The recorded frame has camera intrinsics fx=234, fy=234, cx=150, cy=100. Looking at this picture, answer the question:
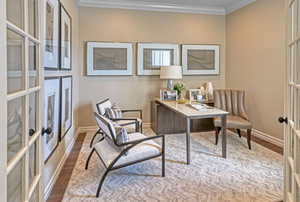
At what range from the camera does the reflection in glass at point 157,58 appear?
17.2ft

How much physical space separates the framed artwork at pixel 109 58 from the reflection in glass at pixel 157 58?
362mm

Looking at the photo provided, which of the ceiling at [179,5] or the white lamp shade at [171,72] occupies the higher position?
the ceiling at [179,5]

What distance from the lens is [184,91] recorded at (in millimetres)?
5387

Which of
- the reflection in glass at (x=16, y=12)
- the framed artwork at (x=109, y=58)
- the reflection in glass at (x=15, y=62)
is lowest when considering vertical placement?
the reflection in glass at (x=15, y=62)

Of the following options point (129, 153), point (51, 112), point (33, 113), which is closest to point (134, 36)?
point (51, 112)

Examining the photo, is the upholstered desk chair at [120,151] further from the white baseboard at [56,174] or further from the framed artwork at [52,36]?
the framed artwork at [52,36]

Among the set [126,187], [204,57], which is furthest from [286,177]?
[204,57]

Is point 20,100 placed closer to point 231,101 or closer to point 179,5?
point 231,101

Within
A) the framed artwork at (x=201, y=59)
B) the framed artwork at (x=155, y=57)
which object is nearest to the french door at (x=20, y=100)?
the framed artwork at (x=155, y=57)

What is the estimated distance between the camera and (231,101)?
4.42m

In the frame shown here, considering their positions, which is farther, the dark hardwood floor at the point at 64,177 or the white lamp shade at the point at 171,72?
the white lamp shade at the point at 171,72

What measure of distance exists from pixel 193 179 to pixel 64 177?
61.0 inches

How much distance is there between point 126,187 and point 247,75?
3.57 meters

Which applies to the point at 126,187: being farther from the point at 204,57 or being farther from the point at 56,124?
the point at 204,57
